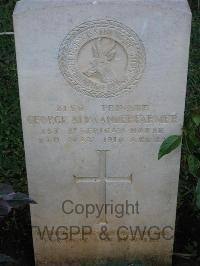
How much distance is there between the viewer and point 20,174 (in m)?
3.44

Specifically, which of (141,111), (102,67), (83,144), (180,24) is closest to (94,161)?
(83,144)

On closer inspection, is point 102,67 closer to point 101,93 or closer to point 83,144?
point 101,93

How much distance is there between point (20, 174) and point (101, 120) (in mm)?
1311

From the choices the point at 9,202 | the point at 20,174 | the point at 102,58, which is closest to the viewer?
the point at 9,202

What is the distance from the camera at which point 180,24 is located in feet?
6.79

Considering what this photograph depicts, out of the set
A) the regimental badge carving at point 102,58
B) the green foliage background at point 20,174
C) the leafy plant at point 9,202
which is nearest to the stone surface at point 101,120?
the regimental badge carving at point 102,58

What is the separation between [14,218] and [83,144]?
34.6 inches

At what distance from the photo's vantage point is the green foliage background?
285 cm

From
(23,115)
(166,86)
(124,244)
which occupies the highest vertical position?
(166,86)

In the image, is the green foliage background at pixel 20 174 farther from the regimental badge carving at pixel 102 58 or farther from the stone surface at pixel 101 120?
the regimental badge carving at pixel 102 58

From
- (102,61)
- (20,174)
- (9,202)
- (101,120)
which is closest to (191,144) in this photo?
(101,120)

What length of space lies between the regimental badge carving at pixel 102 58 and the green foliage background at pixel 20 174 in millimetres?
397

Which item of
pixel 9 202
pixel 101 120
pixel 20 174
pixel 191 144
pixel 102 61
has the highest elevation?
pixel 102 61

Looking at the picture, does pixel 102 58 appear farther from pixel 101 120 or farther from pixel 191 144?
pixel 191 144
